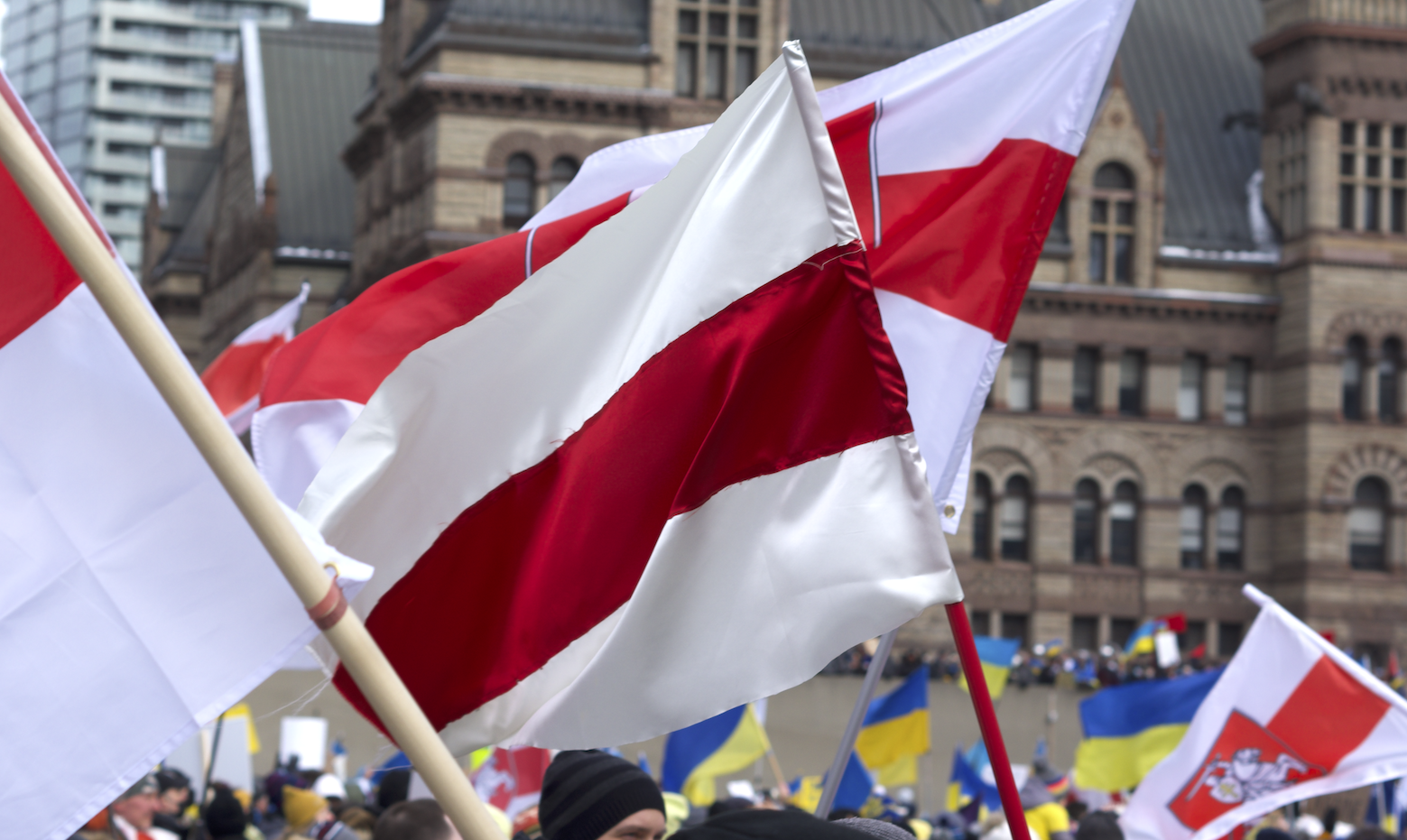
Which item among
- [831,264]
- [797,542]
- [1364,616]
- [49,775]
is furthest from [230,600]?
[1364,616]

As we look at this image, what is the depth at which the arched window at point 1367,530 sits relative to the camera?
39.6m

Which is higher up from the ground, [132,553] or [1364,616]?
[132,553]

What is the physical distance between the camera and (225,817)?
7.45 metres

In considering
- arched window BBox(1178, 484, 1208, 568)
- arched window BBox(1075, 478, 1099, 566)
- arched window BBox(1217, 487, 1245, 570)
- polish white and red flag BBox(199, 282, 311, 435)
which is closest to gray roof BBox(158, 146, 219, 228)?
arched window BBox(1075, 478, 1099, 566)

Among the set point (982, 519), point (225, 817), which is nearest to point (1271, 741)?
point (225, 817)

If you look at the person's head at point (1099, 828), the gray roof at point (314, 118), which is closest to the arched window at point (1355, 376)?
Answer: the gray roof at point (314, 118)

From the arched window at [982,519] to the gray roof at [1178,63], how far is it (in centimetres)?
749

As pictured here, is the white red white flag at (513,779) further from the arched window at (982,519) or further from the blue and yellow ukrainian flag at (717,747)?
the arched window at (982,519)

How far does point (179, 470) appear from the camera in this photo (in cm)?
313

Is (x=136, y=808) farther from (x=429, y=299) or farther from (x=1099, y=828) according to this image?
(x=1099, y=828)

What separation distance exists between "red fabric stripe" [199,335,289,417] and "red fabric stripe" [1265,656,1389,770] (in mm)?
7122

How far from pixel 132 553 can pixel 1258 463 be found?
39.6 m

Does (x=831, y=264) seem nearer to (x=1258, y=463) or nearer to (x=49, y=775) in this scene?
(x=49, y=775)

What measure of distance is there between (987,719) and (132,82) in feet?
391
